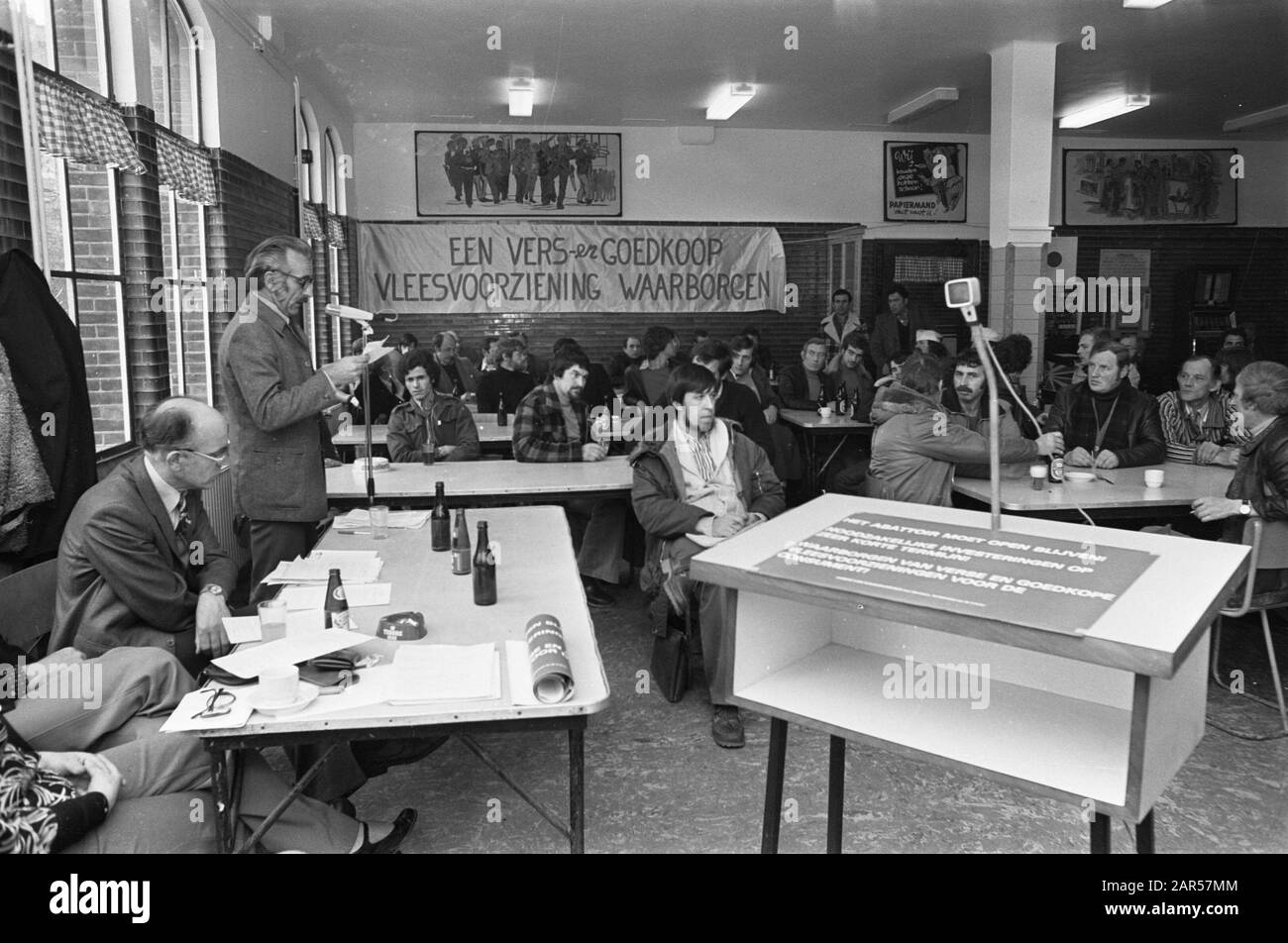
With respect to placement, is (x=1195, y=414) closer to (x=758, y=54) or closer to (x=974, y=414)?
(x=974, y=414)

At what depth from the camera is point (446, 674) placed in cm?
227

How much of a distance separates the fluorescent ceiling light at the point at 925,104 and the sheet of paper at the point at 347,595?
8.70 meters

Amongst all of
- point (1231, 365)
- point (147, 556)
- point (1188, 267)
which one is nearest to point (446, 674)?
point (147, 556)

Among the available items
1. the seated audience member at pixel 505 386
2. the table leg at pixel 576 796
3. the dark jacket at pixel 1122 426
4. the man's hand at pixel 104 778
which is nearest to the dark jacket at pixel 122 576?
the man's hand at pixel 104 778

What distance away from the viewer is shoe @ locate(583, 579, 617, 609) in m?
5.56

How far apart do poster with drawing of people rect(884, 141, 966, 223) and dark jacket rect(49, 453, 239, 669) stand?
1090cm

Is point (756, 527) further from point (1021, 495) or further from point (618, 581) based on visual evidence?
point (618, 581)

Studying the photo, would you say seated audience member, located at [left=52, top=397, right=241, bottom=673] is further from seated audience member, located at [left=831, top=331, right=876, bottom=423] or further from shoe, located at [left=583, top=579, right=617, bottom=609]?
seated audience member, located at [left=831, top=331, right=876, bottom=423]

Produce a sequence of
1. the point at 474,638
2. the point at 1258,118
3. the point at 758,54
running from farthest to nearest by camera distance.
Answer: the point at 1258,118 → the point at 758,54 → the point at 474,638

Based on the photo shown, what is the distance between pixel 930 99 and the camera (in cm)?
996

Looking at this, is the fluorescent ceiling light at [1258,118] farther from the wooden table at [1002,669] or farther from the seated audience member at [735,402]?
the wooden table at [1002,669]

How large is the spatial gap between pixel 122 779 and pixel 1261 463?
3.94 metres

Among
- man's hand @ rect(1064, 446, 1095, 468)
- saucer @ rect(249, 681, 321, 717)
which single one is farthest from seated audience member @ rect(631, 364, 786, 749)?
saucer @ rect(249, 681, 321, 717)

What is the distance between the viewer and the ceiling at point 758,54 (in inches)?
286
